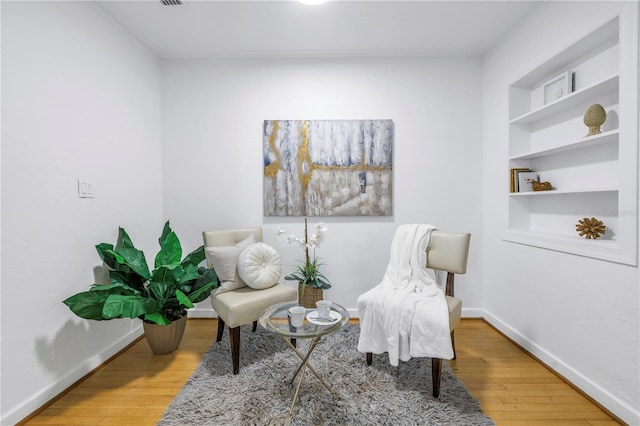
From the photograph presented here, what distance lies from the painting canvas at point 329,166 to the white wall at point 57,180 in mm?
1340

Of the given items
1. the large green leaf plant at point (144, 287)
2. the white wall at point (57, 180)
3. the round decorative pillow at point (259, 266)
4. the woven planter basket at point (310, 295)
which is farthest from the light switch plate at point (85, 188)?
the woven planter basket at point (310, 295)

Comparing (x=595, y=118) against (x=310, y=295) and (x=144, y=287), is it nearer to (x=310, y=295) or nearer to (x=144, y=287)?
(x=310, y=295)

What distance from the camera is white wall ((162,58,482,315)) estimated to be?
3037mm

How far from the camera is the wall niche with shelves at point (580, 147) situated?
5.31 ft

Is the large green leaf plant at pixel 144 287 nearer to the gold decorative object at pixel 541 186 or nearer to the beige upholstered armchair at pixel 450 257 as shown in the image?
the beige upholstered armchair at pixel 450 257

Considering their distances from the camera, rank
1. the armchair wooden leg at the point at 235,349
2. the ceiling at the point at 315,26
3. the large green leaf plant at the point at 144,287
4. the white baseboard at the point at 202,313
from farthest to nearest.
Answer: the white baseboard at the point at 202,313, the ceiling at the point at 315,26, the armchair wooden leg at the point at 235,349, the large green leaf plant at the point at 144,287

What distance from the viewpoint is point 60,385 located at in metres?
1.87

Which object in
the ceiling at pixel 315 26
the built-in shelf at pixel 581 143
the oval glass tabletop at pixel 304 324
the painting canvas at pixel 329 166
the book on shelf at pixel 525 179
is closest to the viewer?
the oval glass tabletop at pixel 304 324

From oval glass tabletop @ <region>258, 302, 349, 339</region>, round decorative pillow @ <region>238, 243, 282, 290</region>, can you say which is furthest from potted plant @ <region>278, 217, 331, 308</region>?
oval glass tabletop @ <region>258, 302, 349, 339</region>

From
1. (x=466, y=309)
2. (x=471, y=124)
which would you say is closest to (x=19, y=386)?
(x=466, y=309)

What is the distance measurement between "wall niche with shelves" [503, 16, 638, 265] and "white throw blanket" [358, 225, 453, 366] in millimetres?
976

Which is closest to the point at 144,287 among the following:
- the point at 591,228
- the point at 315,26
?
the point at 315,26

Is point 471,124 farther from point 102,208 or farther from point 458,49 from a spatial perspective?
point 102,208

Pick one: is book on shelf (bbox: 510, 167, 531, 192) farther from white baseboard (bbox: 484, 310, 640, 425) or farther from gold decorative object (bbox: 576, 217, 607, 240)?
white baseboard (bbox: 484, 310, 640, 425)
